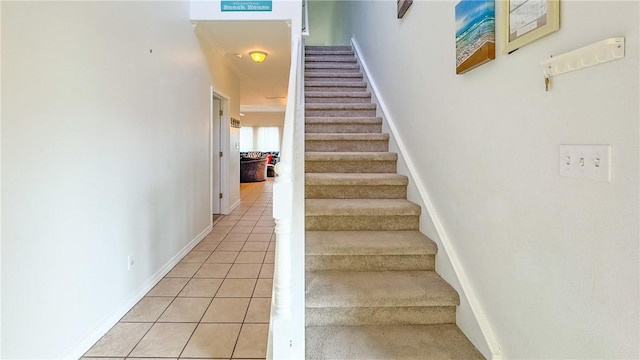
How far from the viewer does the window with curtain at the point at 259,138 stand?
41.7 feet

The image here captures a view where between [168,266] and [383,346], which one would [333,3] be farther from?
[383,346]

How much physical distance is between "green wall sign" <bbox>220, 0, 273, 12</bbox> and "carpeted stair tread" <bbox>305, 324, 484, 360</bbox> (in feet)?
10.7

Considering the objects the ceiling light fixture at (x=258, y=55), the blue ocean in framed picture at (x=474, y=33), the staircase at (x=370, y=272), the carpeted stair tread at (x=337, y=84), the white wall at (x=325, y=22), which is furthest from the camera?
the white wall at (x=325, y=22)

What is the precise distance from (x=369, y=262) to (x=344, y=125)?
66.1 inches

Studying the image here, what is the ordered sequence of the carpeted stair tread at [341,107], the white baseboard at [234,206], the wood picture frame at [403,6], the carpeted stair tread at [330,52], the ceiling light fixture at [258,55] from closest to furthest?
the wood picture frame at [403,6] → the carpeted stair tread at [341,107] → the ceiling light fixture at [258,55] → the carpeted stair tread at [330,52] → the white baseboard at [234,206]

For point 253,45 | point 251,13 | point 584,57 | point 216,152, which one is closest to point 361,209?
point 584,57

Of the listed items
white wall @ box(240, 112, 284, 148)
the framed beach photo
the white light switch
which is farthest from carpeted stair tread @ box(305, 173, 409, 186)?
white wall @ box(240, 112, 284, 148)

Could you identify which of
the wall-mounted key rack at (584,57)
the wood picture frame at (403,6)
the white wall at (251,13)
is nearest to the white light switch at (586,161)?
Result: the wall-mounted key rack at (584,57)

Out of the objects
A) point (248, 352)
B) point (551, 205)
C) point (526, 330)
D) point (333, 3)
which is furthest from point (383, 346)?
point (333, 3)

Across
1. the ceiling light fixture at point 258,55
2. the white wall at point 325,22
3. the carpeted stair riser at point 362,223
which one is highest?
the white wall at point 325,22

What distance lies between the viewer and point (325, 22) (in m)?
7.54

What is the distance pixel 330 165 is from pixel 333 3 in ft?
19.4

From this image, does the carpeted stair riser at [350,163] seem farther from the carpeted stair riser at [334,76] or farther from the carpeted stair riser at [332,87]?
the carpeted stair riser at [334,76]

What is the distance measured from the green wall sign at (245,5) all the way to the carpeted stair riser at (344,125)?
4.52 feet
